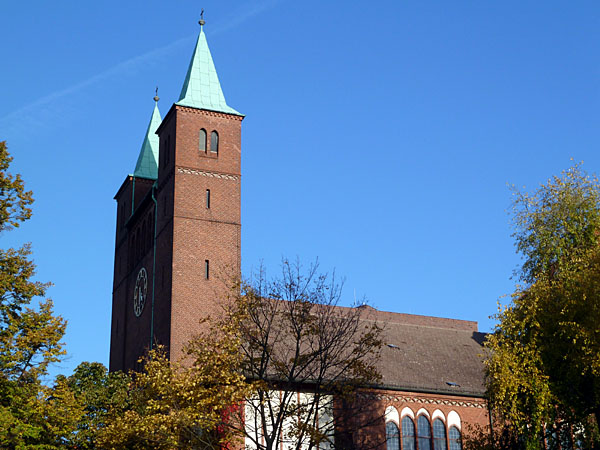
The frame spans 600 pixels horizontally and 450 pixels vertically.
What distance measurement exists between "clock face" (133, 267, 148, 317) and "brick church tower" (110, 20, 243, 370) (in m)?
0.06

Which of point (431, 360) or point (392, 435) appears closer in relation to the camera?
point (392, 435)

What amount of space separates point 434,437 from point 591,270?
17921 millimetres

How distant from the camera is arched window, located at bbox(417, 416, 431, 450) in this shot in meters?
45.8

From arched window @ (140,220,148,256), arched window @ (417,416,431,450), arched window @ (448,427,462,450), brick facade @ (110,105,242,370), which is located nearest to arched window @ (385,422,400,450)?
arched window @ (417,416,431,450)

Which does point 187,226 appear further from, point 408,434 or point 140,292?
point 408,434

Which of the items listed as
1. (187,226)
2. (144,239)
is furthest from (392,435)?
(144,239)

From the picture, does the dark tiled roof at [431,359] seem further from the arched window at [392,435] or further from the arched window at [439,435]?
the arched window at [392,435]

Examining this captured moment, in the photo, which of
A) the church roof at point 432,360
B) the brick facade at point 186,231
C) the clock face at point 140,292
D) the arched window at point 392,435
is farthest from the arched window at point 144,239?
the arched window at point 392,435

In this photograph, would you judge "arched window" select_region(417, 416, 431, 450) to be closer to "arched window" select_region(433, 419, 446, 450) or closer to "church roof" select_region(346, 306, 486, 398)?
"arched window" select_region(433, 419, 446, 450)

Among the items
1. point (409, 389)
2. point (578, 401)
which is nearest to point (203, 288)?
point (409, 389)

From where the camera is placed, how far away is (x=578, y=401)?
32281 mm

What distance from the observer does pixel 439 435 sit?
152ft

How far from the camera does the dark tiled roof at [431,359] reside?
47156 mm

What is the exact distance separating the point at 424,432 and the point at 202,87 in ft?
76.1
